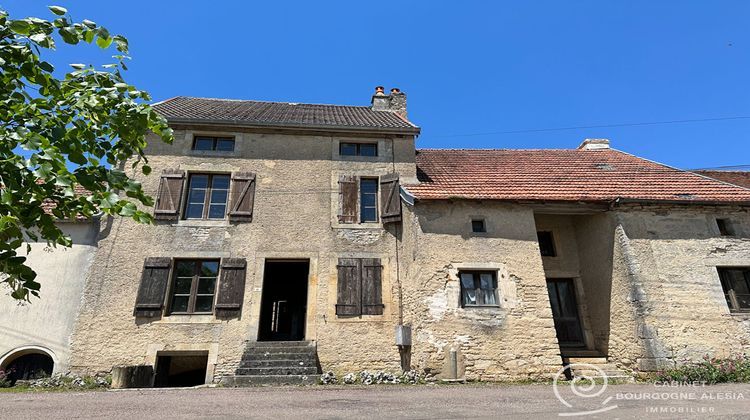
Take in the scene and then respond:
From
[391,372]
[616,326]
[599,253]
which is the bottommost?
[391,372]

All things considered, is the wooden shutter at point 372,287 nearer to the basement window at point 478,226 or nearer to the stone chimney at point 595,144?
the basement window at point 478,226

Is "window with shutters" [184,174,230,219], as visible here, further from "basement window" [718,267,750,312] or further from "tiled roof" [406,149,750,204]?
"basement window" [718,267,750,312]

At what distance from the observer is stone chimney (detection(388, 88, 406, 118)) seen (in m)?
13.4

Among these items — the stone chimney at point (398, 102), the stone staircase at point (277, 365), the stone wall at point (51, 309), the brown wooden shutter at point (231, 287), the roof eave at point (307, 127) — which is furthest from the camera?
the stone chimney at point (398, 102)

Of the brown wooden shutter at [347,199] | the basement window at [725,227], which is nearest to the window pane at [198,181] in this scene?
the brown wooden shutter at [347,199]

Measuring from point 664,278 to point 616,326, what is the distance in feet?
4.78

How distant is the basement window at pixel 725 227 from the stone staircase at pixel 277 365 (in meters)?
9.79

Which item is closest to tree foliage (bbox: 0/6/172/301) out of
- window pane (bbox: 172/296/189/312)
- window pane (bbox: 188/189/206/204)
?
window pane (bbox: 172/296/189/312)

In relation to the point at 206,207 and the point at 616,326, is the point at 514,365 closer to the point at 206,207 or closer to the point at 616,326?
the point at 616,326

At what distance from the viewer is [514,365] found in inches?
306

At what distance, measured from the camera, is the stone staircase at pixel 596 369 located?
312 inches

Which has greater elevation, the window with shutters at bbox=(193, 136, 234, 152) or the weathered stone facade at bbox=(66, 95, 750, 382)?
the window with shutters at bbox=(193, 136, 234, 152)

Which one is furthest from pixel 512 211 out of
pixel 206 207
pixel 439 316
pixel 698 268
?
pixel 206 207

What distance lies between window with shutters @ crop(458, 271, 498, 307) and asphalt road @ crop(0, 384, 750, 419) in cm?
184
